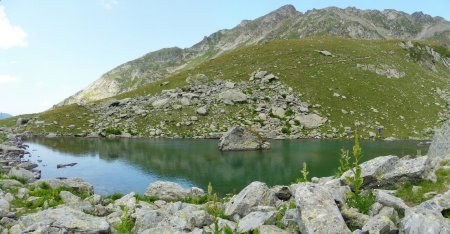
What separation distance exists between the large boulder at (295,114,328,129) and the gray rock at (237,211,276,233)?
72.2 m

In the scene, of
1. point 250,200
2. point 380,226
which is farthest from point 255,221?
point 380,226

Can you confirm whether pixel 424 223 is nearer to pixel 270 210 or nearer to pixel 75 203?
pixel 270 210

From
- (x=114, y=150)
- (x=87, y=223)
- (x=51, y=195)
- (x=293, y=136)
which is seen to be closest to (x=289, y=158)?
(x=293, y=136)

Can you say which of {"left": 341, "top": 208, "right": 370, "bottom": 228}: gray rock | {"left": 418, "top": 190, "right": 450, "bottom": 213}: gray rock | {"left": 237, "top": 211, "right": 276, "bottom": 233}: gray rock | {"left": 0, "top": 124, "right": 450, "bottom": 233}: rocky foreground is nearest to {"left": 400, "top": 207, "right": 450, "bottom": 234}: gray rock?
{"left": 0, "top": 124, "right": 450, "bottom": 233}: rocky foreground

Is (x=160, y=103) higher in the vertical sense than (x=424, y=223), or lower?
higher

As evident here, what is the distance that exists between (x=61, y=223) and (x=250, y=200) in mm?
9210

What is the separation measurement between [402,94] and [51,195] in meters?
98.8

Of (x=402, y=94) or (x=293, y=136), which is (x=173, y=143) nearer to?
(x=293, y=136)

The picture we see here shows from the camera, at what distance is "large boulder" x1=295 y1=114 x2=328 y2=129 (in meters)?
87.2

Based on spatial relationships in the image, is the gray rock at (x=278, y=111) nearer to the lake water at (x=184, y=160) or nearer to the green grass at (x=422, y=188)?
the lake water at (x=184, y=160)

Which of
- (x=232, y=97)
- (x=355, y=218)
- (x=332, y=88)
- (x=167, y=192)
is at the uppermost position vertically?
(x=332, y=88)

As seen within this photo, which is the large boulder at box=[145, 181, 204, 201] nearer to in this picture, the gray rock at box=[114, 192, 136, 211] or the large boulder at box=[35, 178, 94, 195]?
the gray rock at box=[114, 192, 136, 211]

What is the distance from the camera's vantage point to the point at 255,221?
52.4 ft

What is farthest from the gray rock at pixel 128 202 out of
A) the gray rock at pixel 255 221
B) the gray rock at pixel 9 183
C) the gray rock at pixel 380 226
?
the gray rock at pixel 380 226
